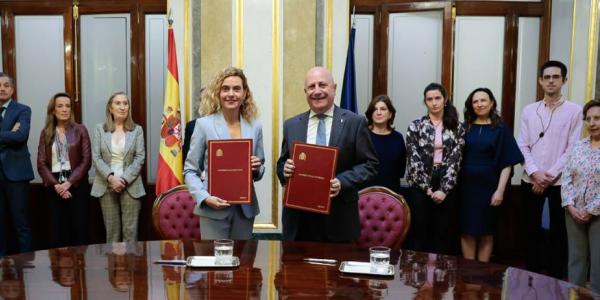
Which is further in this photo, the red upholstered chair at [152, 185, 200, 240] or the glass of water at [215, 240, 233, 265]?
the red upholstered chair at [152, 185, 200, 240]

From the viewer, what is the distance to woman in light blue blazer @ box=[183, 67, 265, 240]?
2.62 m

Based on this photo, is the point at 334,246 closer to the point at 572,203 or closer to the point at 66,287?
the point at 66,287

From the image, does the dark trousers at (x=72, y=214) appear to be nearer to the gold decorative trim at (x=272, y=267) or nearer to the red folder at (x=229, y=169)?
the red folder at (x=229, y=169)

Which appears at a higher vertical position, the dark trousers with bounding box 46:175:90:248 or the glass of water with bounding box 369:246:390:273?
the glass of water with bounding box 369:246:390:273

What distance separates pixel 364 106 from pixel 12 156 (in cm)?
302

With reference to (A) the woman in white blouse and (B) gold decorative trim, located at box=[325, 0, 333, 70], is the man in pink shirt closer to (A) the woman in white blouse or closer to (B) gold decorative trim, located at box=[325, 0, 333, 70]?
(A) the woman in white blouse

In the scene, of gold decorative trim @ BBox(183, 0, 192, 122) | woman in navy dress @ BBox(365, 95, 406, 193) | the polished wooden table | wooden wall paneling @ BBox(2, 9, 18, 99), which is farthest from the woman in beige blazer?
the polished wooden table

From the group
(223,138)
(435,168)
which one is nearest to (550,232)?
(435,168)

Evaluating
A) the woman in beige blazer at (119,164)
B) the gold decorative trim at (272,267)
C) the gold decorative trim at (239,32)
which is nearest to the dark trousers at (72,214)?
the woman in beige blazer at (119,164)

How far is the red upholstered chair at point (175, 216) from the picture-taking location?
2873 mm

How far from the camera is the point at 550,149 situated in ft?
13.5

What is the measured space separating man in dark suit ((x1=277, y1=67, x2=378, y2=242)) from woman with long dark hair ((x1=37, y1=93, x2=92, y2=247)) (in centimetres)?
258

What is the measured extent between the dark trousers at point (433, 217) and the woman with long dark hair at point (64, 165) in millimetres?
2641

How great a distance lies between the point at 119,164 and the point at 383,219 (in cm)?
256
